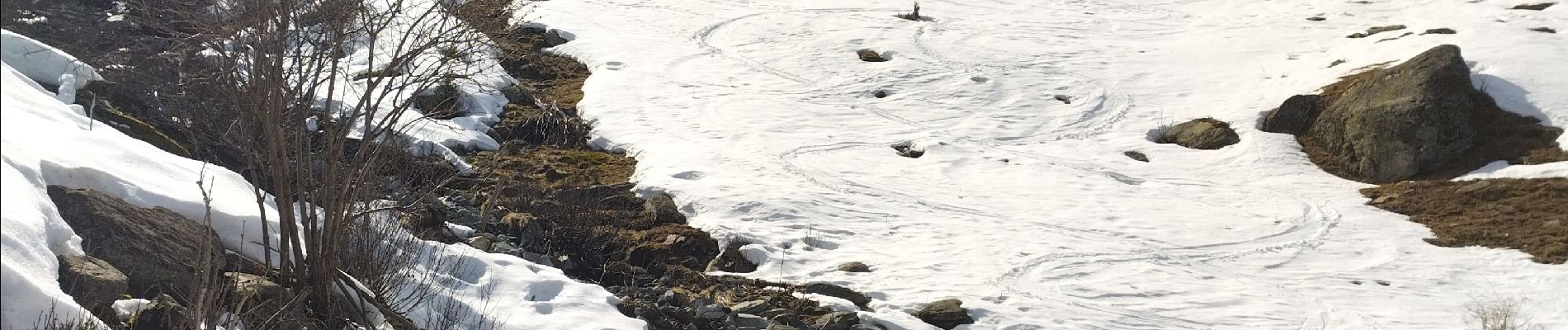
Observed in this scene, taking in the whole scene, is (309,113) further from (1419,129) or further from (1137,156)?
(1419,129)

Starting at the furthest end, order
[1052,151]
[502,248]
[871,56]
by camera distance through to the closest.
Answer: [871,56] → [1052,151] → [502,248]

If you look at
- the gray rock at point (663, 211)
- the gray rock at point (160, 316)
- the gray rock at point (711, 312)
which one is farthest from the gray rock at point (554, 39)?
the gray rock at point (160, 316)

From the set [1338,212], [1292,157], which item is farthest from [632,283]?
[1292,157]

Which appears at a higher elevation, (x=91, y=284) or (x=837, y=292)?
(x=91, y=284)

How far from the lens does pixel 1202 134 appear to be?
44.9 feet

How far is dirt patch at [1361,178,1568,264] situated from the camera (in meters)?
10.1

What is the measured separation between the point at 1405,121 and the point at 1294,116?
5.04ft

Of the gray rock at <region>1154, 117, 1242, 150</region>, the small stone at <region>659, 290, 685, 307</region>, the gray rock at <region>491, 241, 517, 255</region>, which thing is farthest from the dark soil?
the gray rock at <region>1154, 117, 1242, 150</region>

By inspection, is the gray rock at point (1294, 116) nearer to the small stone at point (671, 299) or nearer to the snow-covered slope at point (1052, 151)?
the snow-covered slope at point (1052, 151)

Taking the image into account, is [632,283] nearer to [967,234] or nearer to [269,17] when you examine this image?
[967,234]

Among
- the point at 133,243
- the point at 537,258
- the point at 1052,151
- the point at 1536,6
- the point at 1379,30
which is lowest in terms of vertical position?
the point at 1052,151

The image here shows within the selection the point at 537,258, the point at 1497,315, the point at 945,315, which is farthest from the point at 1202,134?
the point at 537,258

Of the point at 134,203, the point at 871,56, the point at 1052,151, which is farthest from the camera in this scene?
the point at 871,56

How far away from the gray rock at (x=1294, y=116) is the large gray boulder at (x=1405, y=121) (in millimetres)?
234
